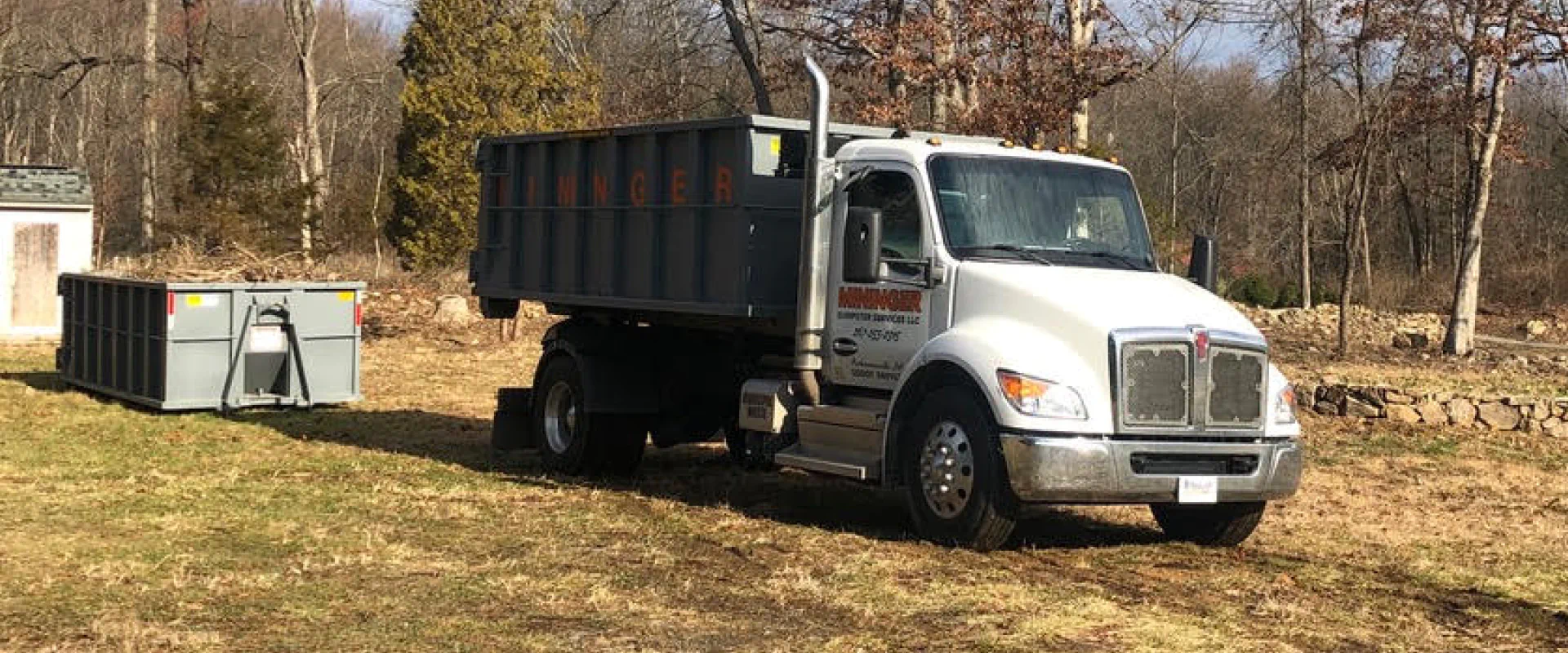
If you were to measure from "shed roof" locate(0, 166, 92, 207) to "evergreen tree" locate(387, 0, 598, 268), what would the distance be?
5.46m

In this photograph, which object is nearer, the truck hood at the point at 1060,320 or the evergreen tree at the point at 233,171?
the truck hood at the point at 1060,320

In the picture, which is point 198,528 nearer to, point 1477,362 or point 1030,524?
point 1030,524

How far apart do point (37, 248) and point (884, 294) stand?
76.6 feet

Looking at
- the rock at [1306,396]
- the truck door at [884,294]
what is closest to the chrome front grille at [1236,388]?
the truck door at [884,294]

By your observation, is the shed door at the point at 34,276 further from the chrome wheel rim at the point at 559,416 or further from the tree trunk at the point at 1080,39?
the chrome wheel rim at the point at 559,416

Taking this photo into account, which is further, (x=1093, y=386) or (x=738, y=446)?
(x=738, y=446)

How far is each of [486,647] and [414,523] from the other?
362 centimetres

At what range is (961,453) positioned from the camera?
1023cm

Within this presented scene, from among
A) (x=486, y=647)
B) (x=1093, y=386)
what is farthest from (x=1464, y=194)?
(x=486, y=647)

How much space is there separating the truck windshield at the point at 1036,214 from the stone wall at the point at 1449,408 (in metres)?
7.59

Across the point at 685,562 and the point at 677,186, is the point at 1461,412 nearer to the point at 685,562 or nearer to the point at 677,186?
the point at 677,186

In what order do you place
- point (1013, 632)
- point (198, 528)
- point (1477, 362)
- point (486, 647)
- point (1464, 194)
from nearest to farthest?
point (486, 647)
point (1013, 632)
point (198, 528)
point (1477, 362)
point (1464, 194)

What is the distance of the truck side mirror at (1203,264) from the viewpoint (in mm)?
11742

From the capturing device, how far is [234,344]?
18266 millimetres
